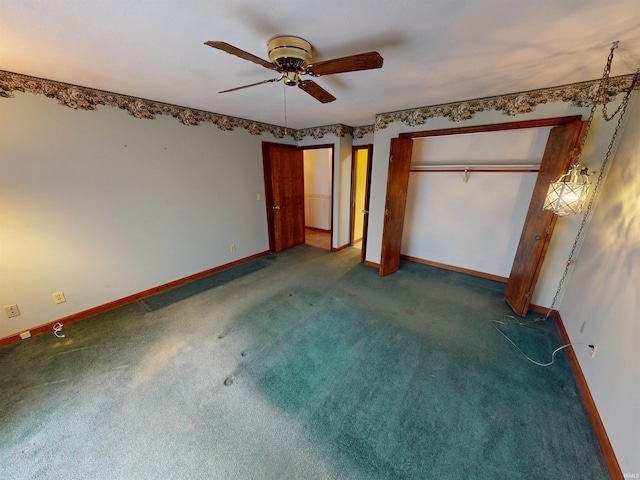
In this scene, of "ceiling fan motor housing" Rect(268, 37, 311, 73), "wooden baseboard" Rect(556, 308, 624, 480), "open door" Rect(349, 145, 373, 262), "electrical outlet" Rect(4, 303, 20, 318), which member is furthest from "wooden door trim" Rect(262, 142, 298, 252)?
"wooden baseboard" Rect(556, 308, 624, 480)

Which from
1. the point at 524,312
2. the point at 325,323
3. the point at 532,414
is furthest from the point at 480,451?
the point at 524,312

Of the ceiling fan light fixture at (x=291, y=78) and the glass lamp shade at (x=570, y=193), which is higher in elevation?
the ceiling fan light fixture at (x=291, y=78)

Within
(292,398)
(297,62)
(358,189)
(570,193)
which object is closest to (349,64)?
(297,62)

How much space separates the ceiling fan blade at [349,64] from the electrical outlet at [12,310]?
3.36 metres

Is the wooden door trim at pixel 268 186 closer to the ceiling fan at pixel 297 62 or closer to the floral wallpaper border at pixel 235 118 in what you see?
the floral wallpaper border at pixel 235 118

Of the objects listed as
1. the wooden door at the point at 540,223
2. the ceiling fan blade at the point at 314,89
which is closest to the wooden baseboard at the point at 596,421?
the wooden door at the point at 540,223

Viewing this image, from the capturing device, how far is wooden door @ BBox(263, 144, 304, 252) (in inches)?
165

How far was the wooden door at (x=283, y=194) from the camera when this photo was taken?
4184mm

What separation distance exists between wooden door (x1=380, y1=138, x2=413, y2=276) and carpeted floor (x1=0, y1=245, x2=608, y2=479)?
38.6 inches

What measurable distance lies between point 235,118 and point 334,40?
2.55 meters

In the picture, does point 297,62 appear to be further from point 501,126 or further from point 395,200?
point 501,126

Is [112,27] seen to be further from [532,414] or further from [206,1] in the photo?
[532,414]

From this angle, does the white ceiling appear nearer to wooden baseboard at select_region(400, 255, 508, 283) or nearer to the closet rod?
the closet rod

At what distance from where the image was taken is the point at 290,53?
1435mm
